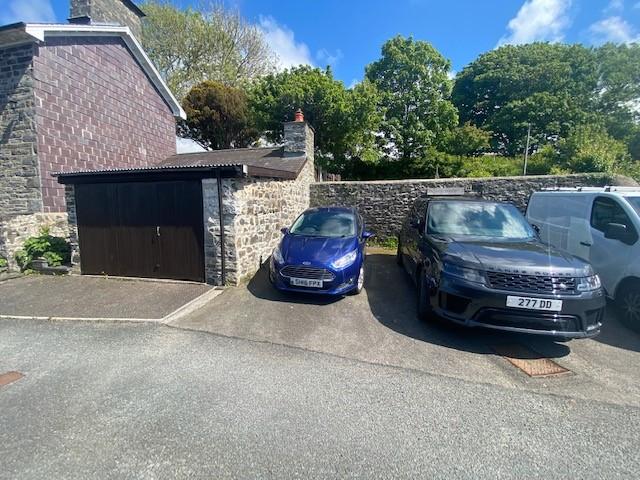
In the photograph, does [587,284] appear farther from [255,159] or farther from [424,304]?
[255,159]

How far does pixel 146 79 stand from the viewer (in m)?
12.4

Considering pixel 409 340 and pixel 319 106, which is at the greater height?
pixel 319 106

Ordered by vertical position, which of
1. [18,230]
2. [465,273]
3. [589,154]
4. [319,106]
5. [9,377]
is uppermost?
[319,106]

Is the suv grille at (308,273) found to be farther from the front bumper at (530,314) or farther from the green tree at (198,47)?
the green tree at (198,47)

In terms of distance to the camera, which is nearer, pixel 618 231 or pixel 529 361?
pixel 529 361

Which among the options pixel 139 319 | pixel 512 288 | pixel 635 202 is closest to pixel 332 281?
pixel 512 288

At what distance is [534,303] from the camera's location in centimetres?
332

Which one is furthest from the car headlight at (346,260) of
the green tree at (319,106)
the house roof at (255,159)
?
the green tree at (319,106)

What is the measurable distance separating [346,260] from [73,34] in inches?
434

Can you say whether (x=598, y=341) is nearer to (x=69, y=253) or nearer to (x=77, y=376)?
(x=77, y=376)

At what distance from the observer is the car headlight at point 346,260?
5.01 metres

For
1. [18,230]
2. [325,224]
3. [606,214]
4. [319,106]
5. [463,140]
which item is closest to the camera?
[606,214]

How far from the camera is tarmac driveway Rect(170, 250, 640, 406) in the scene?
3047 millimetres

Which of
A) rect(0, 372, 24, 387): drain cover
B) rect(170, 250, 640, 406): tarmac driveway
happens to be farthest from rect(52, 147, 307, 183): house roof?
rect(0, 372, 24, 387): drain cover
